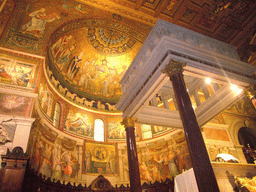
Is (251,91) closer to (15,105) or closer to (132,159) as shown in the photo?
(132,159)

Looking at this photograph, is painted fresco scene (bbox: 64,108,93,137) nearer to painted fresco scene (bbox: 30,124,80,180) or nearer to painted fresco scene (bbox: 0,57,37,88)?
painted fresco scene (bbox: 30,124,80,180)

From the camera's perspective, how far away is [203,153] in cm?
547

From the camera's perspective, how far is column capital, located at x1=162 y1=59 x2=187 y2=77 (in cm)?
687

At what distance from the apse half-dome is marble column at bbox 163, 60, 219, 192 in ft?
21.7

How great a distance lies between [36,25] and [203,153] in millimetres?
11372

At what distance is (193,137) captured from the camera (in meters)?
5.78

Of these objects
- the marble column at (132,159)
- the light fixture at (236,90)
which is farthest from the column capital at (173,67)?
the marble column at (132,159)

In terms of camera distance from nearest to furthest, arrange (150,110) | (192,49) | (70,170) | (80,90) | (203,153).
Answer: (203,153), (192,49), (150,110), (70,170), (80,90)

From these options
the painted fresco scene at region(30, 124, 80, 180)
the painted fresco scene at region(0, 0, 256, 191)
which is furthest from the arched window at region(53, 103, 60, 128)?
the painted fresco scene at region(30, 124, 80, 180)

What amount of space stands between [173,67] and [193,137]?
98.1 inches

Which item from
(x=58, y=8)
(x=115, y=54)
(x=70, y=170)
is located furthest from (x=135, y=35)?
(x=70, y=170)

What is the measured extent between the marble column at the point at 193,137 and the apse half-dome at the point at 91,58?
21.7 ft

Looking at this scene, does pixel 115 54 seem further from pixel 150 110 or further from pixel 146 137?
pixel 150 110

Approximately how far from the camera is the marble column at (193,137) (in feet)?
16.6
